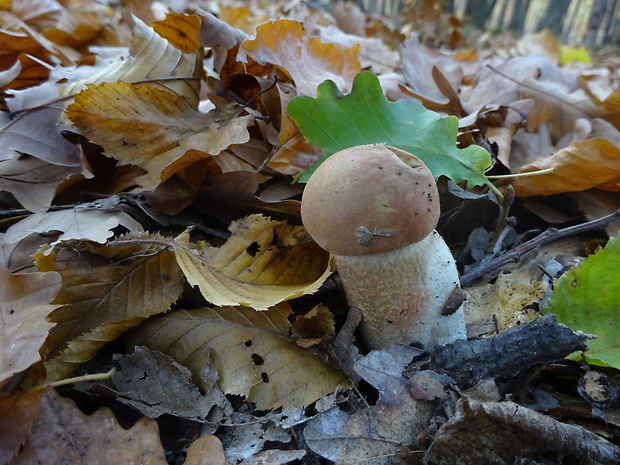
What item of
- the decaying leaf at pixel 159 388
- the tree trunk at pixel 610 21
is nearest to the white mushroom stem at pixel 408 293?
the decaying leaf at pixel 159 388

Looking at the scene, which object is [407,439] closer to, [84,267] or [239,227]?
[239,227]

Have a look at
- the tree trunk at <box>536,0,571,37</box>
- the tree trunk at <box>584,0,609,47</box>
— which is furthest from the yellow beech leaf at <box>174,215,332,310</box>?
the tree trunk at <box>536,0,571,37</box>

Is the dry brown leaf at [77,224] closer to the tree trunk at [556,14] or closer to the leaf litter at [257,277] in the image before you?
the leaf litter at [257,277]

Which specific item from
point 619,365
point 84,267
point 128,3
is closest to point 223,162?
point 84,267

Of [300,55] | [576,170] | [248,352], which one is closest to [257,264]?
[248,352]

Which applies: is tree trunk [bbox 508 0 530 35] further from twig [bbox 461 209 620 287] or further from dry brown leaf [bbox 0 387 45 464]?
dry brown leaf [bbox 0 387 45 464]
